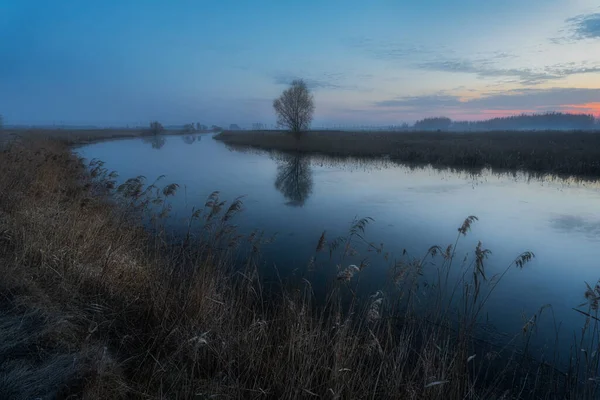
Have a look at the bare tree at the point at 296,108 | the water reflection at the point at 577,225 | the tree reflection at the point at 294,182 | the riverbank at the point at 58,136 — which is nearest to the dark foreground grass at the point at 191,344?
the water reflection at the point at 577,225

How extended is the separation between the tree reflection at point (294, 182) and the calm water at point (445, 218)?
0.05 metres

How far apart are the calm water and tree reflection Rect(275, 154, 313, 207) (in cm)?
5

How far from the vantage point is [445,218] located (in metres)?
10.1

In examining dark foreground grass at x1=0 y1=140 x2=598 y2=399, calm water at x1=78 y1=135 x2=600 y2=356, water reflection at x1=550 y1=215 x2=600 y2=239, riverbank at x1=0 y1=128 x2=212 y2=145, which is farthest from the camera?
riverbank at x1=0 y1=128 x2=212 y2=145

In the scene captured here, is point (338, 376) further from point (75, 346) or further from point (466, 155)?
point (466, 155)

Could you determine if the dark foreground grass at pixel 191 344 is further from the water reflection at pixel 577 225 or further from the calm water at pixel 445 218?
the water reflection at pixel 577 225

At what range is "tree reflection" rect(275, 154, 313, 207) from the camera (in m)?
13.1

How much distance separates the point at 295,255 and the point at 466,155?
63.5ft

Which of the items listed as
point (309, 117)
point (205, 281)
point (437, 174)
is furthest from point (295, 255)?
point (309, 117)

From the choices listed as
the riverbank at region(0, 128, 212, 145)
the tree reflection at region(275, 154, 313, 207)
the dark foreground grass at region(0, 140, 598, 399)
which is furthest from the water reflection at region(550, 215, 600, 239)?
the riverbank at region(0, 128, 212, 145)

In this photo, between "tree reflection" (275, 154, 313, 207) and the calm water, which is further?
"tree reflection" (275, 154, 313, 207)

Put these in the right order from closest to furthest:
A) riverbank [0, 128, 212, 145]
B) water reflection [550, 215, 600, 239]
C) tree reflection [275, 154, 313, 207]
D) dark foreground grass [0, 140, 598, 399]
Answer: dark foreground grass [0, 140, 598, 399]
water reflection [550, 215, 600, 239]
tree reflection [275, 154, 313, 207]
riverbank [0, 128, 212, 145]

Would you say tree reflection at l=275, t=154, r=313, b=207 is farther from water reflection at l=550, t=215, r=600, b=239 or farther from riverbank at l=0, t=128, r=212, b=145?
riverbank at l=0, t=128, r=212, b=145

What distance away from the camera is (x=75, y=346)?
2.85 m
